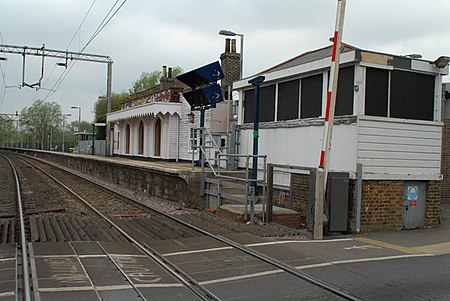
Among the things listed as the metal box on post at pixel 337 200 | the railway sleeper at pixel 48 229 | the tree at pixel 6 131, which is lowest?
the railway sleeper at pixel 48 229

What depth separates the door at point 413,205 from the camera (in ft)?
37.4

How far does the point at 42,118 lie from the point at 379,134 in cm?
9059

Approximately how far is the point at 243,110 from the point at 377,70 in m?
5.81

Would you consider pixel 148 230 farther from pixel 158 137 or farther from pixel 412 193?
pixel 158 137

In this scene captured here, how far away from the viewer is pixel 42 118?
93188mm

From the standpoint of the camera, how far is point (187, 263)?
7.53 meters

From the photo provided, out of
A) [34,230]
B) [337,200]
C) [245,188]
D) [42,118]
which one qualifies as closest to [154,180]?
[245,188]

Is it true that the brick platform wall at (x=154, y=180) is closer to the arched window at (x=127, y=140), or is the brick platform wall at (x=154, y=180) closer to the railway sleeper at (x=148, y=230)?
the railway sleeper at (x=148, y=230)

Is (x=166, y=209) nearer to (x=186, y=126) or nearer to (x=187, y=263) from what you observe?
(x=187, y=263)

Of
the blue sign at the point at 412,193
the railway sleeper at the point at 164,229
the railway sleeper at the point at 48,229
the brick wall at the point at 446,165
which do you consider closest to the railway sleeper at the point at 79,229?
the railway sleeper at the point at 48,229

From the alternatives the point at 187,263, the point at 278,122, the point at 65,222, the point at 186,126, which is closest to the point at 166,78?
the point at 186,126

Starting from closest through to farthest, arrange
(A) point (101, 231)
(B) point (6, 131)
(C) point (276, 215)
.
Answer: (A) point (101, 231)
(C) point (276, 215)
(B) point (6, 131)

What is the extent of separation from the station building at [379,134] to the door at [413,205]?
23 millimetres

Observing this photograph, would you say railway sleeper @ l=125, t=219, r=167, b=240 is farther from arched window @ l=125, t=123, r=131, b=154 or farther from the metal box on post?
arched window @ l=125, t=123, r=131, b=154
